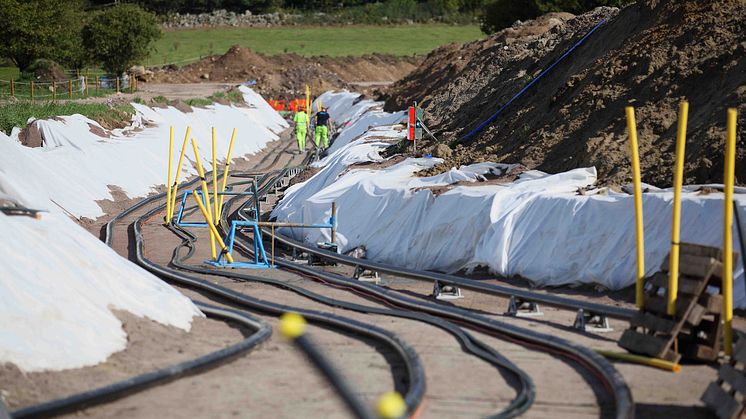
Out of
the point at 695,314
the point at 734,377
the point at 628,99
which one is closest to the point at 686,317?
the point at 695,314

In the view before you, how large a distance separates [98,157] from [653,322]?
854 inches

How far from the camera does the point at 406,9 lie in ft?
409

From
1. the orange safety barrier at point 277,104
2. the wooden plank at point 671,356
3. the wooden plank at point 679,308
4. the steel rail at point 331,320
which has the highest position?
the wooden plank at point 679,308

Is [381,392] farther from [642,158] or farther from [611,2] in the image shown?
[611,2]

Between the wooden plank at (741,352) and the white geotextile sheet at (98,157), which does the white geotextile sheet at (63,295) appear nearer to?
the white geotextile sheet at (98,157)

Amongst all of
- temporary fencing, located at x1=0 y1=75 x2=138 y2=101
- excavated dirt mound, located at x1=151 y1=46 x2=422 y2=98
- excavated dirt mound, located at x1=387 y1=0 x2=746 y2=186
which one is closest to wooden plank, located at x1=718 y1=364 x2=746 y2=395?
excavated dirt mound, located at x1=387 y1=0 x2=746 y2=186

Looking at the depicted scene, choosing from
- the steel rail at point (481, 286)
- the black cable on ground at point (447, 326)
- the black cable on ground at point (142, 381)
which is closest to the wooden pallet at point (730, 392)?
the black cable on ground at point (447, 326)

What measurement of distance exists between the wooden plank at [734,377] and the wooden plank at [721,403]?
0.09 m

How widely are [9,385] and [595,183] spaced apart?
11666mm

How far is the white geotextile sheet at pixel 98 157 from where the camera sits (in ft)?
75.9

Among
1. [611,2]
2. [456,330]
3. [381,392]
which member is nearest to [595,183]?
[456,330]

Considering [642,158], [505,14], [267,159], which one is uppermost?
[505,14]

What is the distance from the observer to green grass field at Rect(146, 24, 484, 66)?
99750 mm

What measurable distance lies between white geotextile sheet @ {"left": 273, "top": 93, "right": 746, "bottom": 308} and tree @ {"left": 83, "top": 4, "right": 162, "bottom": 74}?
147 ft
